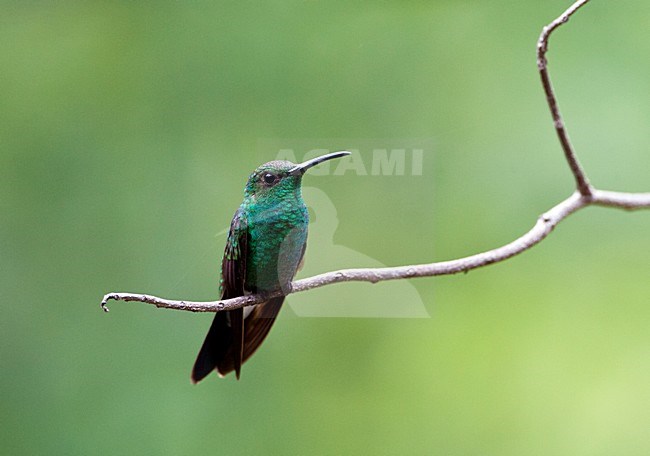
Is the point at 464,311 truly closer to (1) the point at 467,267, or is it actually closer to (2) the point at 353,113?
(2) the point at 353,113

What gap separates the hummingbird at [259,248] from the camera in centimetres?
96

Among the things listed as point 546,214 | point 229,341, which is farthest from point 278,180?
point 546,214

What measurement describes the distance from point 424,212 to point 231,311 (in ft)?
2.09

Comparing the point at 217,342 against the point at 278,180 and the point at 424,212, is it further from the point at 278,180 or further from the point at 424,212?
the point at 424,212

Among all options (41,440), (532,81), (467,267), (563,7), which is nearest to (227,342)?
(467,267)

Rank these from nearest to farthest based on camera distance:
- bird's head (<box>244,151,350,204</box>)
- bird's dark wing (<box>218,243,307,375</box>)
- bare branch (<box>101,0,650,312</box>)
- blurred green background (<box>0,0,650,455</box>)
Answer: bare branch (<box>101,0,650,312</box>), bird's head (<box>244,151,350,204</box>), bird's dark wing (<box>218,243,307,375</box>), blurred green background (<box>0,0,650,455</box>)

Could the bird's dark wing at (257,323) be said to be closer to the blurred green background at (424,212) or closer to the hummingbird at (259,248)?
the hummingbird at (259,248)

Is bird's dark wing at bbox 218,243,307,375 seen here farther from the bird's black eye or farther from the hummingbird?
the bird's black eye

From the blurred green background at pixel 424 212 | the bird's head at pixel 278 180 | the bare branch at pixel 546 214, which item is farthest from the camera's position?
the blurred green background at pixel 424 212

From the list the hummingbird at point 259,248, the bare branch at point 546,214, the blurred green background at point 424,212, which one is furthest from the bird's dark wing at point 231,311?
the blurred green background at point 424,212

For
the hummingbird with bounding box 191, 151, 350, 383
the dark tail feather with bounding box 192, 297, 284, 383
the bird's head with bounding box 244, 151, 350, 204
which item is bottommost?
the dark tail feather with bounding box 192, 297, 284, 383

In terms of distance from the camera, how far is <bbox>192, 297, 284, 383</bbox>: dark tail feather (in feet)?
3.32

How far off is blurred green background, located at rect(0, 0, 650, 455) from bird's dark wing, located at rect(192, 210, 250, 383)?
456 mm

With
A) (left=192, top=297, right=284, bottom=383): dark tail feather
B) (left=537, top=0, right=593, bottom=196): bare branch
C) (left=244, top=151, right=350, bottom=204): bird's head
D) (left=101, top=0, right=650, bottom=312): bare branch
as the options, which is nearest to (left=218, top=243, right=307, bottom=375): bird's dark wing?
(left=192, top=297, right=284, bottom=383): dark tail feather
